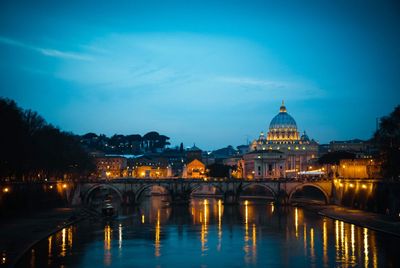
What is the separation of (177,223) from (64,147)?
34.6 m

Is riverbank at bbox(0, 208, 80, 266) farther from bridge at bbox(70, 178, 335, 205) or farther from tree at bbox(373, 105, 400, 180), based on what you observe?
tree at bbox(373, 105, 400, 180)

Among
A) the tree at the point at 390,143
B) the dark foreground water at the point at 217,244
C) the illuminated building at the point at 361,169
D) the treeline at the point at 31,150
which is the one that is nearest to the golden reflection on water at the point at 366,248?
the dark foreground water at the point at 217,244

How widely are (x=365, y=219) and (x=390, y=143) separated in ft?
38.5

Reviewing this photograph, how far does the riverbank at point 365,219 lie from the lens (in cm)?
7369

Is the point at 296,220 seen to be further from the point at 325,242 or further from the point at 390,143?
the point at 325,242

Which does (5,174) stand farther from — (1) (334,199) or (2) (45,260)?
(1) (334,199)

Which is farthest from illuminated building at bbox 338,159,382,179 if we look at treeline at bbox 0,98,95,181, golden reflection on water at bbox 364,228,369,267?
treeline at bbox 0,98,95,181

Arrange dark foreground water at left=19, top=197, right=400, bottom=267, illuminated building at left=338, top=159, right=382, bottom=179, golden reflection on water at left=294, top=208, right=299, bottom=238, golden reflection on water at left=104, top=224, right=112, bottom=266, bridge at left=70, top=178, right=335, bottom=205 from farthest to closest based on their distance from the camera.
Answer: bridge at left=70, top=178, right=335, bottom=205
illuminated building at left=338, top=159, right=382, bottom=179
golden reflection on water at left=294, top=208, right=299, bottom=238
golden reflection on water at left=104, top=224, right=112, bottom=266
dark foreground water at left=19, top=197, right=400, bottom=267

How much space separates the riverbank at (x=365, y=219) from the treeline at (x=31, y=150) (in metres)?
41.4

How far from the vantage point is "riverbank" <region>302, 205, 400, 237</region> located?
7369 cm

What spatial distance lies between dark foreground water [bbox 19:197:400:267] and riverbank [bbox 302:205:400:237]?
120 centimetres

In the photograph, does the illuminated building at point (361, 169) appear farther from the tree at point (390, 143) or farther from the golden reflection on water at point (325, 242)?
the golden reflection on water at point (325, 242)

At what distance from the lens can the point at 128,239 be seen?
7431 cm

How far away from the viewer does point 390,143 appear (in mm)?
91188
